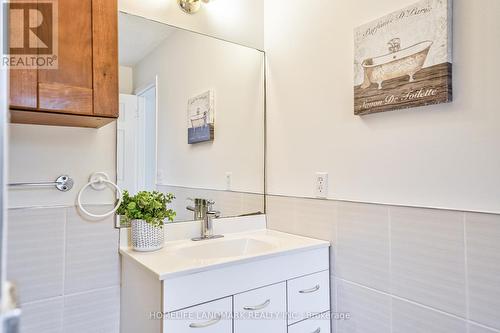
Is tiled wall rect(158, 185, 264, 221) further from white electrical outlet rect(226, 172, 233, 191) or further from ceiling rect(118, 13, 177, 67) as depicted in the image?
ceiling rect(118, 13, 177, 67)

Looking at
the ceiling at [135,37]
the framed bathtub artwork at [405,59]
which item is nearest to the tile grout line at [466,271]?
the framed bathtub artwork at [405,59]

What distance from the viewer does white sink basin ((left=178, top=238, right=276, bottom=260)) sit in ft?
4.81

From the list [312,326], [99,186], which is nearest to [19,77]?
[99,186]

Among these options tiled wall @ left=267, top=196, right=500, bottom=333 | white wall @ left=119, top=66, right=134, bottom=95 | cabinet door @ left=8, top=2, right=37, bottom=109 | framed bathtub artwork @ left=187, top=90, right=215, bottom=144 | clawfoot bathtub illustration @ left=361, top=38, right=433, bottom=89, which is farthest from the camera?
framed bathtub artwork @ left=187, top=90, right=215, bottom=144

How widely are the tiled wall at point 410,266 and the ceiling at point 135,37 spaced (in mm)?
1074

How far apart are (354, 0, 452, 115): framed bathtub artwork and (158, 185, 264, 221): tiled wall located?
31.1 inches

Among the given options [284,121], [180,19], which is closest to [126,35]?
[180,19]

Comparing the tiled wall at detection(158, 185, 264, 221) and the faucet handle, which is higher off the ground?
the tiled wall at detection(158, 185, 264, 221)

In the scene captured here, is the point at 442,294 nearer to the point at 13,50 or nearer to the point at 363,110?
the point at 363,110

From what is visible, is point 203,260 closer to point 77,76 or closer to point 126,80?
point 77,76

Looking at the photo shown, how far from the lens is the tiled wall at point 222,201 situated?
1.61 meters

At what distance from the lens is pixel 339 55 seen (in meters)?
1.46

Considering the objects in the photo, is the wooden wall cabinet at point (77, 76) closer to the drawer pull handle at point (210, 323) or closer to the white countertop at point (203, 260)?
the white countertop at point (203, 260)

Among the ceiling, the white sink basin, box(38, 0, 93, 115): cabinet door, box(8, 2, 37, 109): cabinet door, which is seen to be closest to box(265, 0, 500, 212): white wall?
the white sink basin
